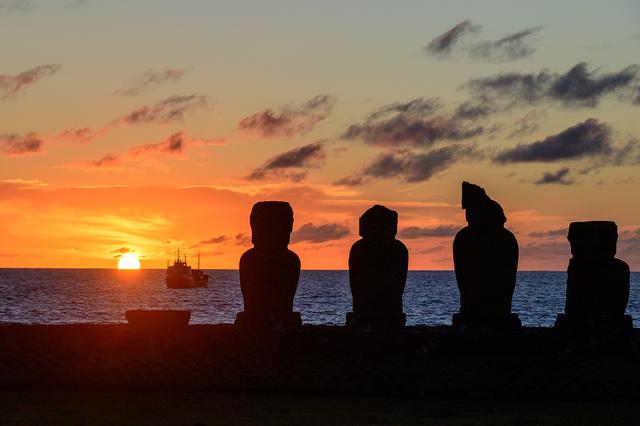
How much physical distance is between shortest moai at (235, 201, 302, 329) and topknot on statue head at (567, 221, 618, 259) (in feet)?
19.7

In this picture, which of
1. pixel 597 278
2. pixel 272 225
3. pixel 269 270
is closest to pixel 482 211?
pixel 597 278

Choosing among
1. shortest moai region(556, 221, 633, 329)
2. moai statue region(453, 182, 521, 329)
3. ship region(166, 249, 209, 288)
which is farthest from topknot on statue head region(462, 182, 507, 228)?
ship region(166, 249, 209, 288)

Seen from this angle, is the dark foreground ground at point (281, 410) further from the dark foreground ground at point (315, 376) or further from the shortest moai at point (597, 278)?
the shortest moai at point (597, 278)

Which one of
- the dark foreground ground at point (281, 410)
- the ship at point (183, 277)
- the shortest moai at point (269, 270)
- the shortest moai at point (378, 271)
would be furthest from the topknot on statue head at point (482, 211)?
the ship at point (183, 277)

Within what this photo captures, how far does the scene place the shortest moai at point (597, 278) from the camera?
21.8 meters

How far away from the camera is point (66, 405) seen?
1602 cm

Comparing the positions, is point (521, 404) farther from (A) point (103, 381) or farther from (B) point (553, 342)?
(A) point (103, 381)

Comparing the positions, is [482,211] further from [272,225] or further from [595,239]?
[272,225]

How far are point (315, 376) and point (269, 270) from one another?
162 inches

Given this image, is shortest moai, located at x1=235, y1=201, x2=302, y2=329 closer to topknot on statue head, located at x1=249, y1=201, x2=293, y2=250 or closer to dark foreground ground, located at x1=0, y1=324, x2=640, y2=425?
topknot on statue head, located at x1=249, y1=201, x2=293, y2=250

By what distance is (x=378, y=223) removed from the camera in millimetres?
22031

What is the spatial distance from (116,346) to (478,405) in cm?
733

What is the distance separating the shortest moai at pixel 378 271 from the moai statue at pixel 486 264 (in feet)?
4.12

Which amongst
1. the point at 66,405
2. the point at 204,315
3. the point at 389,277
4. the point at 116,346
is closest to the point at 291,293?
the point at 389,277
